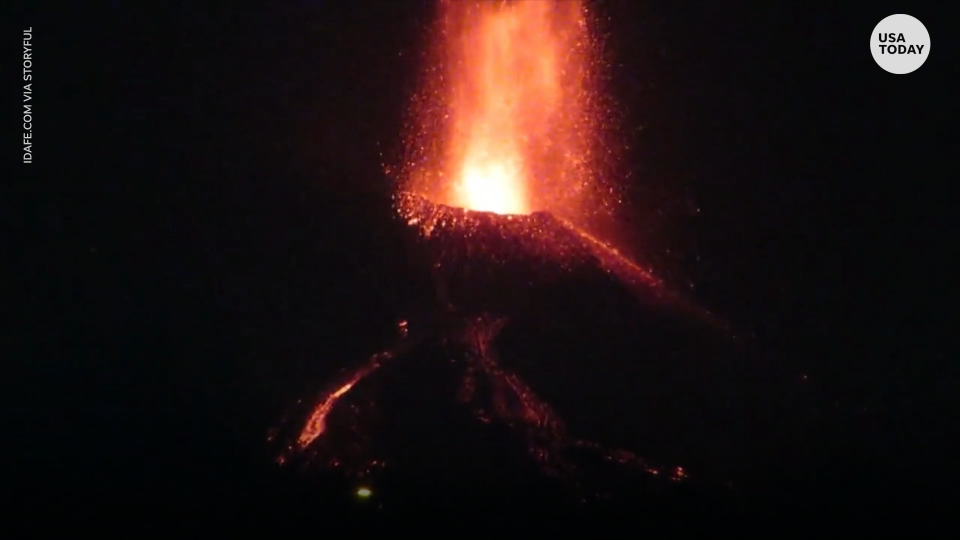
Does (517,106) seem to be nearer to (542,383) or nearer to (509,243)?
(509,243)

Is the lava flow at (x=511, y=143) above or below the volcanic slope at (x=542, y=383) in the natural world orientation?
above

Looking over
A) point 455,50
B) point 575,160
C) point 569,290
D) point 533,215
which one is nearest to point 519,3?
point 455,50

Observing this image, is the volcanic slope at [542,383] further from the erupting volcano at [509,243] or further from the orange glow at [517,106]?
the orange glow at [517,106]

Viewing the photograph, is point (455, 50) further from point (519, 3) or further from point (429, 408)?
point (429, 408)

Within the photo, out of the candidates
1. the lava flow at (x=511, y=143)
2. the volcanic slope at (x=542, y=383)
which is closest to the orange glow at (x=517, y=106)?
the lava flow at (x=511, y=143)

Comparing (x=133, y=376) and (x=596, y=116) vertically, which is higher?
(x=596, y=116)

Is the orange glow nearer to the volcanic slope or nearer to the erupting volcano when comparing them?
the erupting volcano
